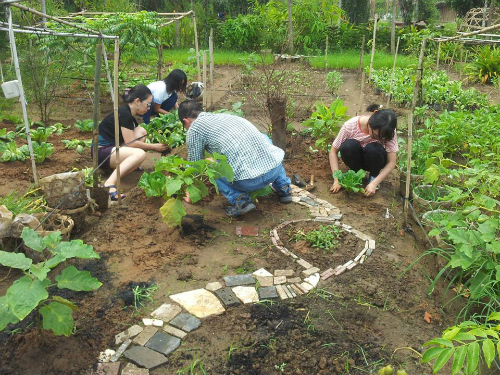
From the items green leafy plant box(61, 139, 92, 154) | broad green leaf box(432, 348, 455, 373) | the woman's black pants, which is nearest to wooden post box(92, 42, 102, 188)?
green leafy plant box(61, 139, 92, 154)

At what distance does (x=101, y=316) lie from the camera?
9.80 feet

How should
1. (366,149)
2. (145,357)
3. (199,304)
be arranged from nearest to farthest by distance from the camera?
(145,357)
(199,304)
(366,149)

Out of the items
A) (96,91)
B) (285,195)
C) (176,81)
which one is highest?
(96,91)

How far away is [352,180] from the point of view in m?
4.84

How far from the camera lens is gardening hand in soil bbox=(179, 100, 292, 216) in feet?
13.8

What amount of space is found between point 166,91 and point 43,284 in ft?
15.1

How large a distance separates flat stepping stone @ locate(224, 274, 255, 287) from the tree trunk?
2656 mm

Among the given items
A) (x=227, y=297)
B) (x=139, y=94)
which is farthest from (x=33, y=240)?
(x=139, y=94)

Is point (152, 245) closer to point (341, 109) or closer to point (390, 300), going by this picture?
point (390, 300)

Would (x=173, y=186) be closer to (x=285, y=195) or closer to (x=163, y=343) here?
(x=163, y=343)

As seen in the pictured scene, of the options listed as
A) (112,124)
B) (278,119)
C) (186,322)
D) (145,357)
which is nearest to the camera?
(145,357)

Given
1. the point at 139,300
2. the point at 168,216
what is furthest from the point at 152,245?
the point at 139,300

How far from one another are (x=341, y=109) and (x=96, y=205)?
10.3 feet

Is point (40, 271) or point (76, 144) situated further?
point (76, 144)
